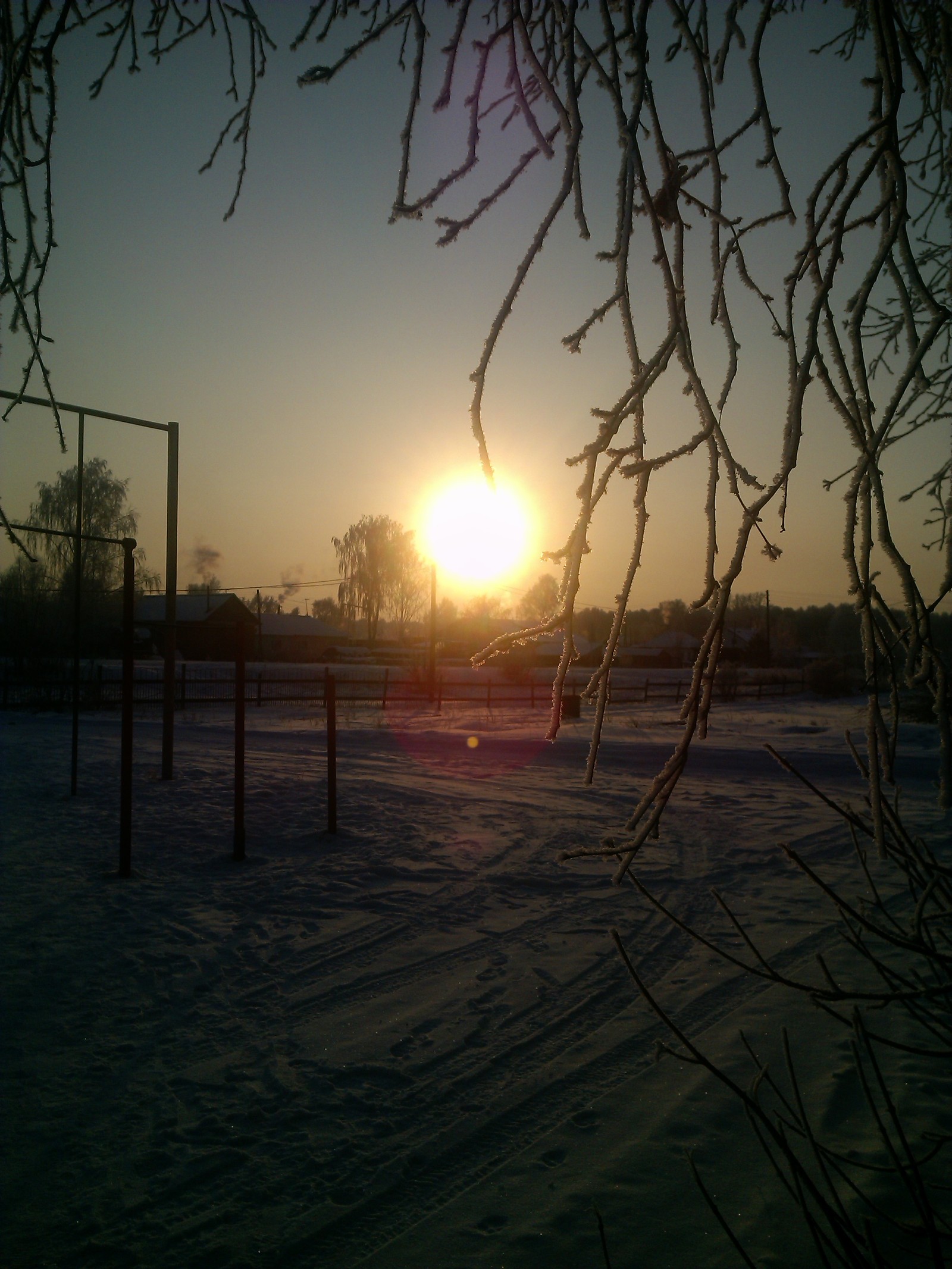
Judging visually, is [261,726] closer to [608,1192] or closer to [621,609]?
[608,1192]

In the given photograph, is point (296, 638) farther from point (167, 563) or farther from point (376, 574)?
point (167, 563)

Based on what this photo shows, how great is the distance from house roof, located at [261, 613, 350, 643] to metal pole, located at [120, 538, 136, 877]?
2030 inches

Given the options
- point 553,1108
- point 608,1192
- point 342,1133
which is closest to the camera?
point 608,1192

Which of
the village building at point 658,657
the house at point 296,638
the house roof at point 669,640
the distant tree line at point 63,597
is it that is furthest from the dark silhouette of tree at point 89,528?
the house roof at point 669,640

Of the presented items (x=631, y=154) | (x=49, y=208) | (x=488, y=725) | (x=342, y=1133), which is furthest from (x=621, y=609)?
(x=488, y=725)

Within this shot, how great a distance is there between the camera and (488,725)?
815 inches

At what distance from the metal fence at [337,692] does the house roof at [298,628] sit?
1645cm

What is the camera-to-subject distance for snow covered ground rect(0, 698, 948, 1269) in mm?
2420

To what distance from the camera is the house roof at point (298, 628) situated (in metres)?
59.1

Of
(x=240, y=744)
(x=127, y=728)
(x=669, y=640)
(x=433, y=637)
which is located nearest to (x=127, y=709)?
(x=127, y=728)

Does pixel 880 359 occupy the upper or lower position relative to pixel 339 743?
upper

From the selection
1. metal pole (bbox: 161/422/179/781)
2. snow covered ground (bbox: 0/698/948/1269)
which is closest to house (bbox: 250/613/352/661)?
metal pole (bbox: 161/422/179/781)

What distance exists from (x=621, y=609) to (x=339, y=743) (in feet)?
50.8

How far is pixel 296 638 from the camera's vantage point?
5959 centimetres
